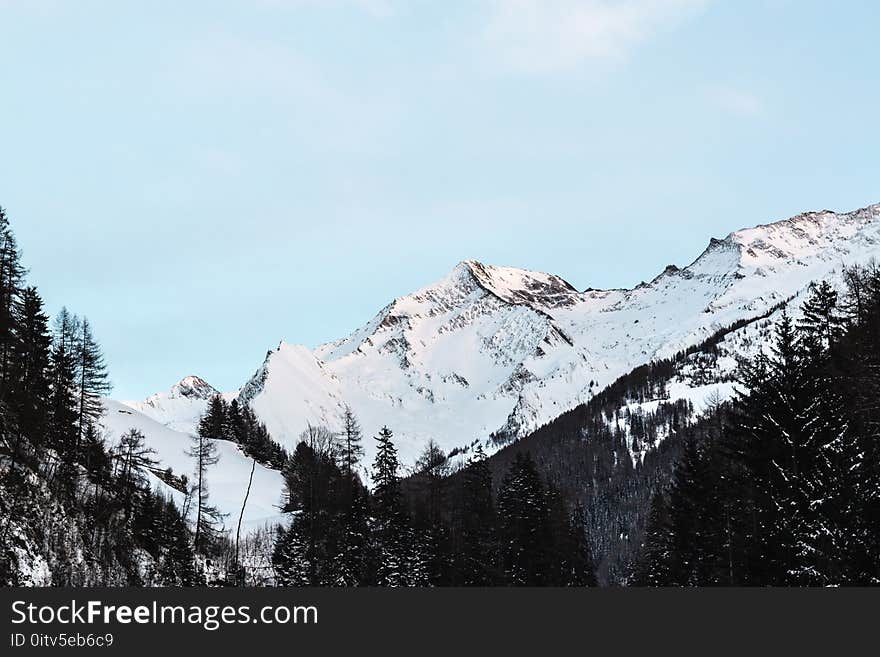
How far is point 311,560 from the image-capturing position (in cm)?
6372

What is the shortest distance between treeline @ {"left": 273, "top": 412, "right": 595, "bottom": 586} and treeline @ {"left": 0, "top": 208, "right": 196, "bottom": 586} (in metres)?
8.70

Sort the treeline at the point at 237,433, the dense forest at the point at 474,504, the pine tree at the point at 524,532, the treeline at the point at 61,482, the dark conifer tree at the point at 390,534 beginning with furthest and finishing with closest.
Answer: the treeline at the point at 237,433 → the pine tree at the point at 524,532 → the dark conifer tree at the point at 390,534 → the treeline at the point at 61,482 → the dense forest at the point at 474,504

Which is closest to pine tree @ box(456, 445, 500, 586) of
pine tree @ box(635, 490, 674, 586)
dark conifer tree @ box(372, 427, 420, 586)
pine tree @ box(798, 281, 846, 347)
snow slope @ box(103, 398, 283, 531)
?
dark conifer tree @ box(372, 427, 420, 586)

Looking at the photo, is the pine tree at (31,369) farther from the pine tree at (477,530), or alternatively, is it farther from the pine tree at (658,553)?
the pine tree at (658,553)

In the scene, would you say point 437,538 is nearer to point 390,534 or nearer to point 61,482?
point 390,534

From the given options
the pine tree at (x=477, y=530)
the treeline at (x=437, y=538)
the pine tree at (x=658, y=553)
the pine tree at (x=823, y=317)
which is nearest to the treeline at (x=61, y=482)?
the treeline at (x=437, y=538)

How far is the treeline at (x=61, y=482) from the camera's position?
154ft

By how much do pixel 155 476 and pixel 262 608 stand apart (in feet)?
230

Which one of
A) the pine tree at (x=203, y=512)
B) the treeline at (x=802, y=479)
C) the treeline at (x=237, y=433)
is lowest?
the treeline at (x=802, y=479)

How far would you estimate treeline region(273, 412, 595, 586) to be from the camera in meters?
61.2

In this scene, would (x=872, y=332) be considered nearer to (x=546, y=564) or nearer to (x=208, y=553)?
(x=546, y=564)

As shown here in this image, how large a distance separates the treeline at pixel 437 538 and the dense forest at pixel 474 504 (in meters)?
0.14

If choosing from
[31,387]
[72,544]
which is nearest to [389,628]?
[72,544]

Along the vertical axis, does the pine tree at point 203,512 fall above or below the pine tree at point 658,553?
above
